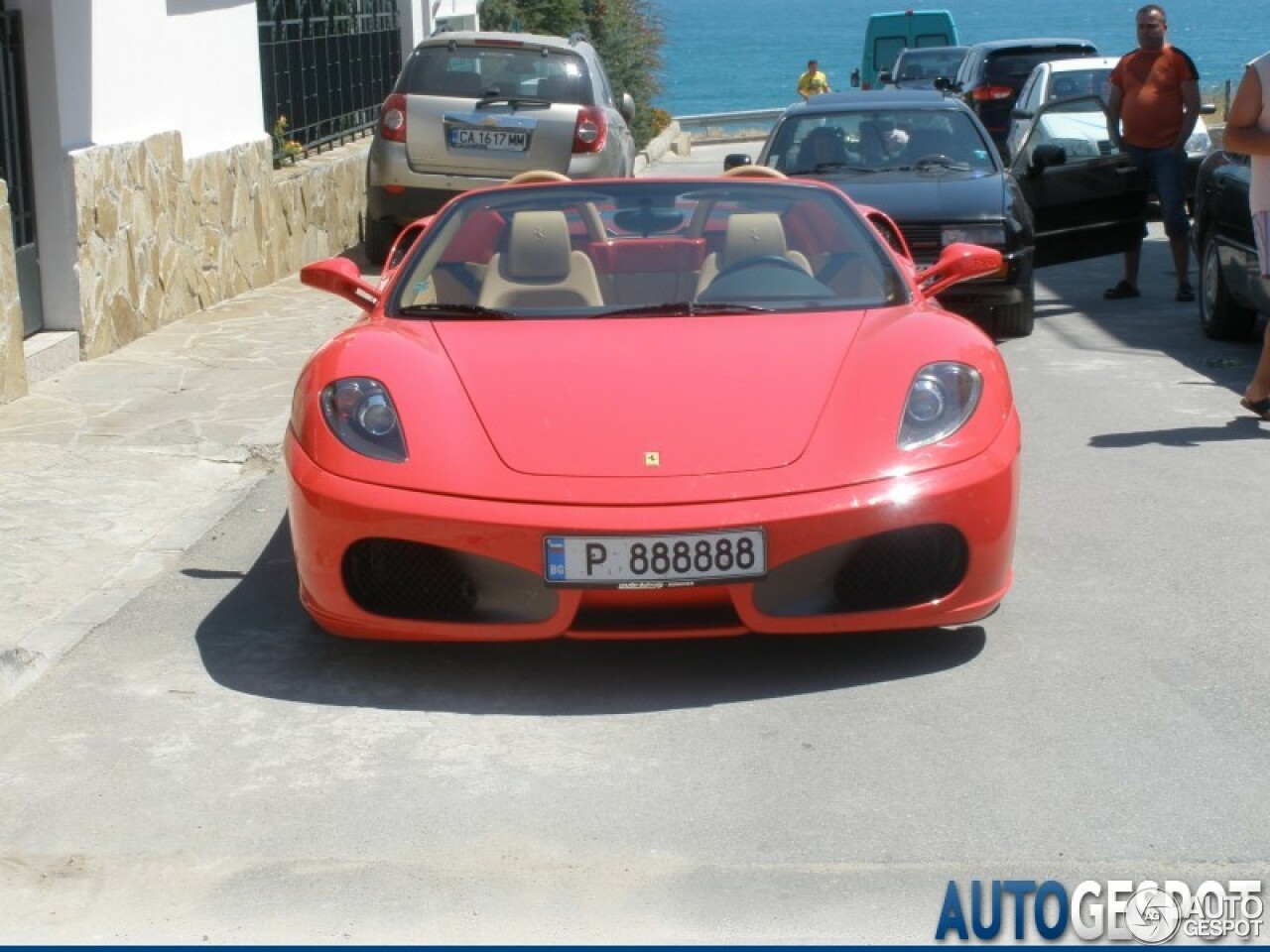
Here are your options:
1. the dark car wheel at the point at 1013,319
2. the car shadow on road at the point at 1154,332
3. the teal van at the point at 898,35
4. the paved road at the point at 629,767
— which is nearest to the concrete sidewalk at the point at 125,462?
the paved road at the point at 629,767

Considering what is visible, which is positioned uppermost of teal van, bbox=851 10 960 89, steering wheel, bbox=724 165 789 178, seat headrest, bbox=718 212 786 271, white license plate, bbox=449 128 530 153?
steering wheel, bbox=724 165 789 178

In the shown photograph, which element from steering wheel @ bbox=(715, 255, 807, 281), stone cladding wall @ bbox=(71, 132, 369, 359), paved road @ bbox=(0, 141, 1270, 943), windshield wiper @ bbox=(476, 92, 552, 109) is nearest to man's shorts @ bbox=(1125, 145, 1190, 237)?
windshield wiper @ bbox=(476, 92, 552, 109)

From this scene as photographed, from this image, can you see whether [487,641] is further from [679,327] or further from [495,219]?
[495,219]

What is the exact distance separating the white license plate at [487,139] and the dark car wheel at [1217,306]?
5354mm

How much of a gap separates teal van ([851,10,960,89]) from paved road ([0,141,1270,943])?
37468 mm

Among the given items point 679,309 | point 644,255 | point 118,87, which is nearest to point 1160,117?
point 118,87

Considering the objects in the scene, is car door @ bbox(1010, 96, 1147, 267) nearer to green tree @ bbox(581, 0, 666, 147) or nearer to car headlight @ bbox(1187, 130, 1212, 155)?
car headlight @ bbox(1187, 130, 1212, 155)

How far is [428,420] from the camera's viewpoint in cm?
530

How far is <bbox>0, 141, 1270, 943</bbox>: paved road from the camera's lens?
386 centimetres

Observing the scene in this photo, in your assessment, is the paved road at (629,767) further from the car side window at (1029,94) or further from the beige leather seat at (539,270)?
the car side window at (1029,94)

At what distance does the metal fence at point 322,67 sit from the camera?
16125mm

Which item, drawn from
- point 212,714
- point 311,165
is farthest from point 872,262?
point 311,165

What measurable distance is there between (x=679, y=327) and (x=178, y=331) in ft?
21.2

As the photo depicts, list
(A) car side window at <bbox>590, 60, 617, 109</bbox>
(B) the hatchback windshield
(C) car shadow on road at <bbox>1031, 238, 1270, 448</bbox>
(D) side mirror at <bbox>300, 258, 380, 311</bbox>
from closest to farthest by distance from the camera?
(D) side mirror at <bbox>300, 258, 380, 311</bbox>, (C) car shadow on road at <bbox>1031, 238, 1270, 448</bbox>, (B) the hatchback windshield, (A) car side window at <bbox>590, 60, 617, 109</bbox>
